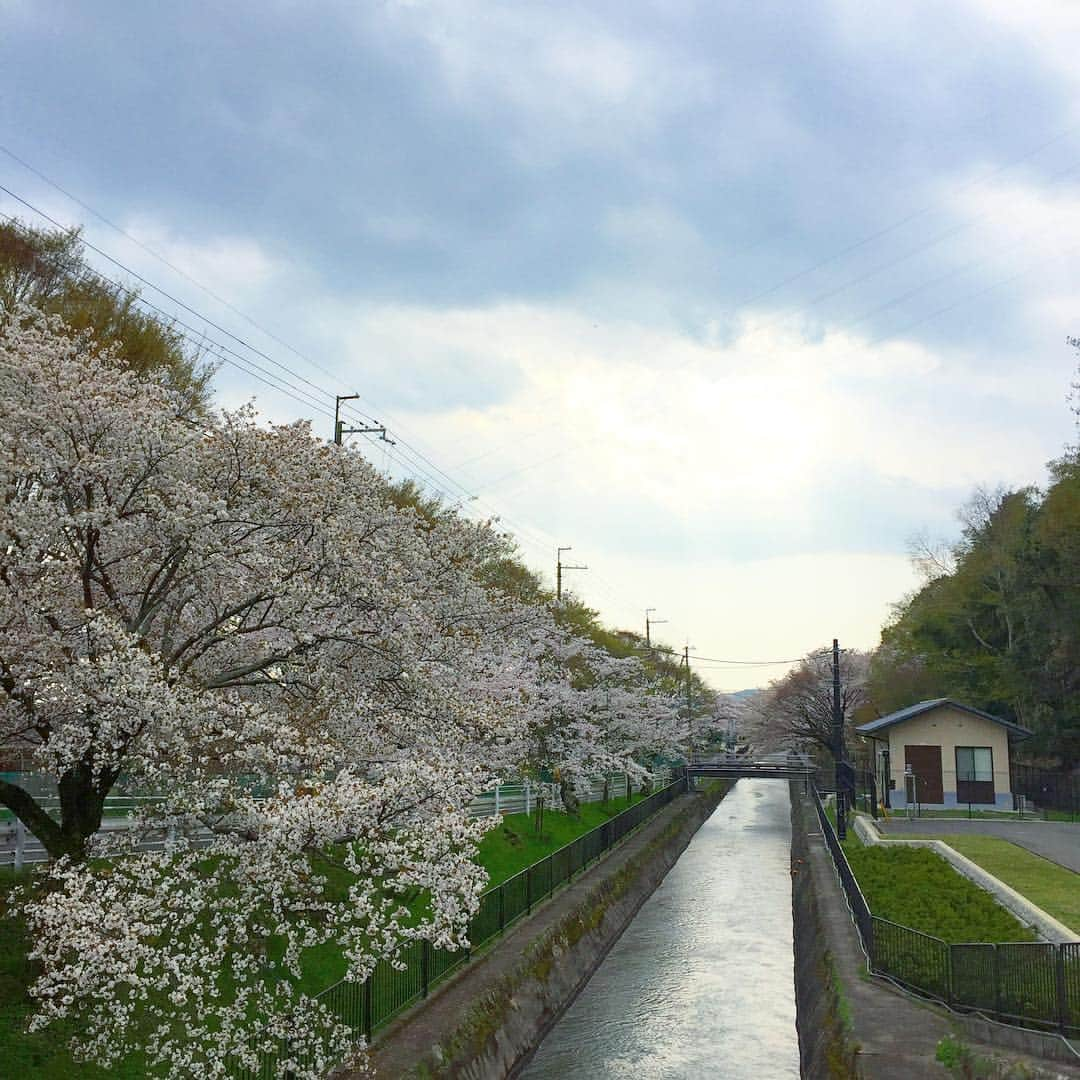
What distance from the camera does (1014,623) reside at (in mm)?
63188

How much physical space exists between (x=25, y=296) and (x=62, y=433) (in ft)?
68.8

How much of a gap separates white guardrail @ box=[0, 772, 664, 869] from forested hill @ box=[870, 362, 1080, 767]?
2838 cm

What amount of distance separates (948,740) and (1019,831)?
1163cm

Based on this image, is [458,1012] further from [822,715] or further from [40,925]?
[822,715]

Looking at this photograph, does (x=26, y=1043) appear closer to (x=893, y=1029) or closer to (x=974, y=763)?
(x=893, y=1029)

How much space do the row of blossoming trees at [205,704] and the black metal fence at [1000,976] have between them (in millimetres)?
7987

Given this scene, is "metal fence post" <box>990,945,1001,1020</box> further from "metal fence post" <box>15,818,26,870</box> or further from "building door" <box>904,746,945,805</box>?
"building door" <box>904,746,945,805</box>

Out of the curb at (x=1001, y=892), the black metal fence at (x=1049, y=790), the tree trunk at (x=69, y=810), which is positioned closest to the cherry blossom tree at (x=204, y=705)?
the tree trunk at (x=69, y=810)

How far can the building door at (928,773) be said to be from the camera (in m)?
49.4

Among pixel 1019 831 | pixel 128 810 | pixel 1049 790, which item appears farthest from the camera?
pixel 1049 790

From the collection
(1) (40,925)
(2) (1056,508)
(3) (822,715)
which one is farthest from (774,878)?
(3) (822,715)

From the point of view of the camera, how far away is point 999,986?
50.9 feet

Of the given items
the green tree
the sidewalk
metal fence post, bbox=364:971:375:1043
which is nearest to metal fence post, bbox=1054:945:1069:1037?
the sidewalk

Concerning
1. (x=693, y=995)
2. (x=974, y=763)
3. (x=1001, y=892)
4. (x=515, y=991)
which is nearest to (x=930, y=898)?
(x=1001, y=892)
